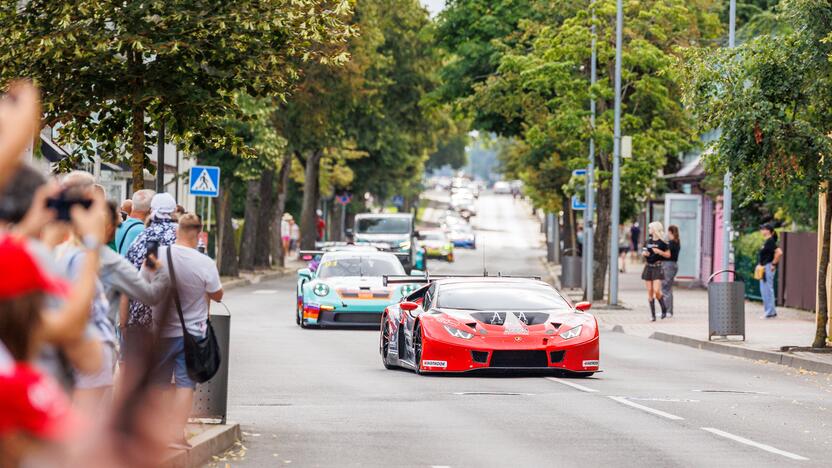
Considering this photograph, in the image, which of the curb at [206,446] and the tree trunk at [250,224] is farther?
the tree trunk at [250,224]

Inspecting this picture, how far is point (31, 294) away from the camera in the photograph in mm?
2838

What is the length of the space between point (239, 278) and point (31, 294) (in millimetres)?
44737

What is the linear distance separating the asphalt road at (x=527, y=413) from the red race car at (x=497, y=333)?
0.78 feet

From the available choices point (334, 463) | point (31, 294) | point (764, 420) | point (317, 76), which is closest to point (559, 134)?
point (317, 76)

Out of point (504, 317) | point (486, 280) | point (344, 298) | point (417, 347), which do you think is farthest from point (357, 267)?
point (504, 317)

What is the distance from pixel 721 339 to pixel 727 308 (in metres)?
0.64

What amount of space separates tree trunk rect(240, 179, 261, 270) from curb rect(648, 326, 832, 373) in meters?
24.8

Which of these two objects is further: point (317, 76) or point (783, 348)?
point (317, 76)

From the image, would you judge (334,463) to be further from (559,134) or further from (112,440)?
(559,134)

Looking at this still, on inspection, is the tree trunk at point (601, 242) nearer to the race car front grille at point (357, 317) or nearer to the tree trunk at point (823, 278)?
the race car front grille at point (357, 317)

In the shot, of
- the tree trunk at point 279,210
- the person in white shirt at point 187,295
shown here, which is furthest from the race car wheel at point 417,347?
the tree trunk at point 279,210

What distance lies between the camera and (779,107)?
72.3 ft

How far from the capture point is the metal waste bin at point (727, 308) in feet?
82.7

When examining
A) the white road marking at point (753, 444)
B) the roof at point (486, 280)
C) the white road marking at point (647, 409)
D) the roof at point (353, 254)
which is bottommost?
the white road marking at point (647, 409)
